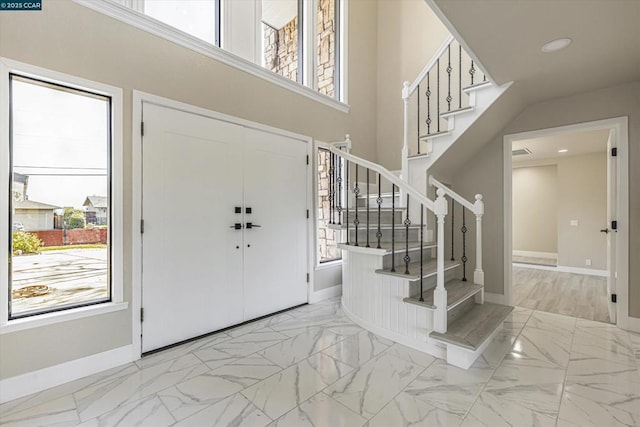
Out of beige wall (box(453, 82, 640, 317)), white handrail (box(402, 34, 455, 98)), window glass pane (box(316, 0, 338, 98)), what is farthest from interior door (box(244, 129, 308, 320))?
beige wall (box(453, 82, 640, 317))

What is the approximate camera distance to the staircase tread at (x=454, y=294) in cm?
246

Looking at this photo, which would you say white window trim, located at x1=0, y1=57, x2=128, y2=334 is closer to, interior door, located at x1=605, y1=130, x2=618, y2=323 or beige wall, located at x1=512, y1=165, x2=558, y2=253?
interior door, located at x1=605, y1=130, x2=618, y2=323

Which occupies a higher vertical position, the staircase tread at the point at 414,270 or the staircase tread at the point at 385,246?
the staircase tread at the point at 385,246

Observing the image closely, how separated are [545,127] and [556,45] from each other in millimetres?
1570

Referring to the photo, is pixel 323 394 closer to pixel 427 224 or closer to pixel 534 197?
pixel 427 224

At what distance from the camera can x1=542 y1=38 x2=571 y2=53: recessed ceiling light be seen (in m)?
2.22

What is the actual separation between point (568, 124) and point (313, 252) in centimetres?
334

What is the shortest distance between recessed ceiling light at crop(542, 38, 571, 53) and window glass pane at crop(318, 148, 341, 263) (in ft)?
7.95

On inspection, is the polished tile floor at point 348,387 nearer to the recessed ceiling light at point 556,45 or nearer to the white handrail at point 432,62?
the recessed ceiling light at point 556,45

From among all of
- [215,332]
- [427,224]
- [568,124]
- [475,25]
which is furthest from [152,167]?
[568,124]

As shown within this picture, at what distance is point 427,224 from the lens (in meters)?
3.68

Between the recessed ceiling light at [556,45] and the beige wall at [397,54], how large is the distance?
2.38 metres

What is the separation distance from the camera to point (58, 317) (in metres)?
2.04

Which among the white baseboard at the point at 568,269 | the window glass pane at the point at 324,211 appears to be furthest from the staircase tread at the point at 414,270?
the white baseboard at the point at 568,269
